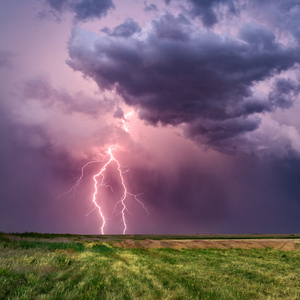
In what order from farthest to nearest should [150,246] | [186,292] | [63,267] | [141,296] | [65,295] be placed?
[150,246]
[63,267]
[186,292]
[141,296]
[65,295]

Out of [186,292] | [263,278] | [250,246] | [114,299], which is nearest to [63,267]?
[114,299]

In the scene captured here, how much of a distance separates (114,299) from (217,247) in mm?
27638

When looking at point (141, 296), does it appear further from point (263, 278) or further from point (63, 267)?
point (263, 278)

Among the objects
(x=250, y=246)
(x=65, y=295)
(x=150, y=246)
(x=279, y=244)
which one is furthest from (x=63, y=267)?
(x=279, y=244)

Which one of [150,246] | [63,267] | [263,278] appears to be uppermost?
[63,267]

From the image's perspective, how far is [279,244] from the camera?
31.3 meters

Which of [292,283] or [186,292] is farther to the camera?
[292,283]

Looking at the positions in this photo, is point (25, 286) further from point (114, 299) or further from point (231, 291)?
point (231, 291)

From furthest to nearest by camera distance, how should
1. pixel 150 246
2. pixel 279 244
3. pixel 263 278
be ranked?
pixel 279 244 < pixel 150 246 < pixel 263 278

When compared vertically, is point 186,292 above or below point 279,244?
above

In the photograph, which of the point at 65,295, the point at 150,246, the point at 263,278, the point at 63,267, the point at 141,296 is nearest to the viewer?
the point at 65,295

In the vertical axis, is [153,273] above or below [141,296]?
below

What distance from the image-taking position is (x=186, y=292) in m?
7.38

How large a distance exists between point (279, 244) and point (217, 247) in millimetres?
9771
